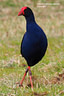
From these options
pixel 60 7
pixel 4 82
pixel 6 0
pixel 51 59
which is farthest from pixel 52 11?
pixel 4 82

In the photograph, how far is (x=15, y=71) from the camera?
23.3 ft

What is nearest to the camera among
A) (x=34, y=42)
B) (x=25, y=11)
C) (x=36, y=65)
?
(x=34, y=42)

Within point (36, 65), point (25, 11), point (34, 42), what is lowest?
point (36, 65)

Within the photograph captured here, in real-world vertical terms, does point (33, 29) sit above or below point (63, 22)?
above

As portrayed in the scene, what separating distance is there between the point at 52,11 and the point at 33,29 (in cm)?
1220

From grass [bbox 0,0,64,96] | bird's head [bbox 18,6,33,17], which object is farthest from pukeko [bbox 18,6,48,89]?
grass [bbox 0,0,64,96]

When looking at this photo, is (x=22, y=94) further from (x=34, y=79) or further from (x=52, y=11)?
(x=52, y=11)

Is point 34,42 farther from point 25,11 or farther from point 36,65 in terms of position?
point 36,65

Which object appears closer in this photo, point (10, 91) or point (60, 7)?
point (10, 91)

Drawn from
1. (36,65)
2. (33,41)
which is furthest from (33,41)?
(36,65)

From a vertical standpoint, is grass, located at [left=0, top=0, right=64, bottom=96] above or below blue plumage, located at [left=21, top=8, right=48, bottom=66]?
below

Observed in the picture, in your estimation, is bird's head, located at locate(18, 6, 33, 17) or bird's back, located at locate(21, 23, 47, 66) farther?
bird's head, located at locate(18, 6, 33, 17)

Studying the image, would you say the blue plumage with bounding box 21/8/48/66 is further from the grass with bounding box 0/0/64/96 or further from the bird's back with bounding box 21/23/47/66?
Answer: the grass with bounding box 0/0/64/96

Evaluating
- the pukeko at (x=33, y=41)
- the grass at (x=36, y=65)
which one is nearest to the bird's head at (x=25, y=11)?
the pukeko at (x=33, y=41)
